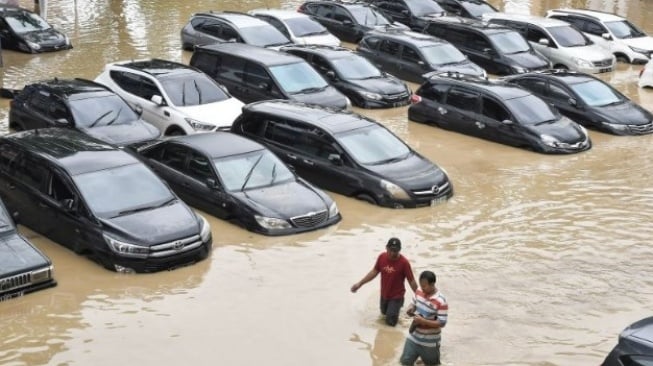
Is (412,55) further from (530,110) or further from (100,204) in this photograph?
(100,204)

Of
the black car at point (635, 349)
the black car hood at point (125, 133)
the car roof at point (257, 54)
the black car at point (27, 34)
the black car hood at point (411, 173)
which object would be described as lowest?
the black car at point (27, 34)

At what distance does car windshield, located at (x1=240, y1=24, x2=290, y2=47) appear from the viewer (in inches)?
1057

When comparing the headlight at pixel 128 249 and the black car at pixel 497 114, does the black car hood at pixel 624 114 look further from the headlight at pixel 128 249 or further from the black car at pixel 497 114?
the headlight at pixel 128 249

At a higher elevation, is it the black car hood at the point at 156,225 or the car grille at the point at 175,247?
the black car hood at the point at 156,225

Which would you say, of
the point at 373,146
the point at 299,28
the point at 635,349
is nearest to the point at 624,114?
the point at 373,146

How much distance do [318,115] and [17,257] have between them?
7.10 m

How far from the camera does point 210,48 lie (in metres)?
23.7

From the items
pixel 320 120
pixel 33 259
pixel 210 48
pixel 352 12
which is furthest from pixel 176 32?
pixel 33 259

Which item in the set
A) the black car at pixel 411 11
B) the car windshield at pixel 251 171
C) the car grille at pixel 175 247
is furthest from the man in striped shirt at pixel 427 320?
the black car at pixel 411 11

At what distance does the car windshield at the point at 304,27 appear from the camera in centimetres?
2891

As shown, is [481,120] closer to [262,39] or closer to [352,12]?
[262,39]

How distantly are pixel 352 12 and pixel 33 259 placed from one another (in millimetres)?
20514

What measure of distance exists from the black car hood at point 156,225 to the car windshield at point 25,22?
53.1 feet

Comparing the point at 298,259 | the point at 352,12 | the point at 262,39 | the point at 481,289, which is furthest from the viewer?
the point at 352,12
